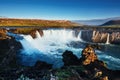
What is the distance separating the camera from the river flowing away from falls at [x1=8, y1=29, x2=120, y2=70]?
26903 millimetres

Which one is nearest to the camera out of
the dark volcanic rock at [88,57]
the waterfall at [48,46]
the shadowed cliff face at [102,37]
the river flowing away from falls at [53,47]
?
the dark volcanic rock at [88,57]

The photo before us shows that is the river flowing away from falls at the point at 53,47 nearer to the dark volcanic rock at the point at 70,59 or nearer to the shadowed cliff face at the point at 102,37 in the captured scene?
the shadowed cliff face at the point at 102,37

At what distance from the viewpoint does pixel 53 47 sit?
37750 mm

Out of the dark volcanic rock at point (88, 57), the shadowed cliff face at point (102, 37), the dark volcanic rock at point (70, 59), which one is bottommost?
the shadowed cliff face at point (102, 37)

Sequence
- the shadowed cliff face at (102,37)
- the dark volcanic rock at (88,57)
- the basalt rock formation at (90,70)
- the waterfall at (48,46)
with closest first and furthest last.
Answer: the basalt rock formation at (90,70) → the dark volcanic rock at (88,57) → the waterfall at (48,46) → the shadowed cliff face at (102,37)

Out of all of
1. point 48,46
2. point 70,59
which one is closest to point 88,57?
point 70,59

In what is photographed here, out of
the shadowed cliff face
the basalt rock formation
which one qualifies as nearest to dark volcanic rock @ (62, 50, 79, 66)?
the basalt rock formation

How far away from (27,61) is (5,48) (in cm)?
294

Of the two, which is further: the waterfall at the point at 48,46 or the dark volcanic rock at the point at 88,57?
the waterfall at the point at 48,46

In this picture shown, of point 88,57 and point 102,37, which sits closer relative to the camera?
point 88,57

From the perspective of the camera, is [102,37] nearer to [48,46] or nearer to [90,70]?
[48,46]

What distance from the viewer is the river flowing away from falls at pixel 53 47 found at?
26.9 meters

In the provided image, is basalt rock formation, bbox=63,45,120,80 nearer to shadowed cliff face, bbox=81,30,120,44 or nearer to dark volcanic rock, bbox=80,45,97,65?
dark volcanic rock, bbox=80,45,97,65

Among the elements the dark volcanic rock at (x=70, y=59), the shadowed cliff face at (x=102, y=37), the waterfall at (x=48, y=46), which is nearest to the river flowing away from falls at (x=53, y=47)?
the waterfall at (x=48, y=46)
